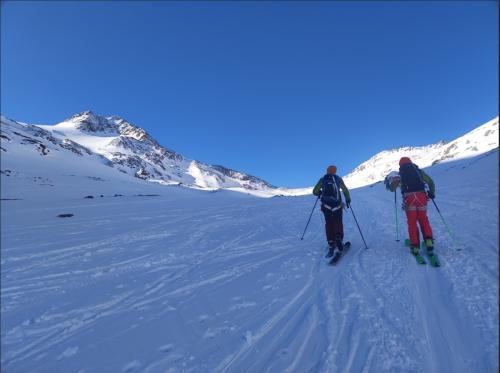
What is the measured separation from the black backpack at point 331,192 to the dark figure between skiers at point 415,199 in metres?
1.77

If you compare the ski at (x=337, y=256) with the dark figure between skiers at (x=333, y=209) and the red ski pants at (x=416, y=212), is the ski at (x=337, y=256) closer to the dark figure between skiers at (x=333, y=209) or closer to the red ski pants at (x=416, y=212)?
the dark figure between skiers at (x=333, y=209)

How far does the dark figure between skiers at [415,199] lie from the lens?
25.0 ft

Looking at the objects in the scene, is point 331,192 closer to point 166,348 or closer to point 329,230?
point 329,230

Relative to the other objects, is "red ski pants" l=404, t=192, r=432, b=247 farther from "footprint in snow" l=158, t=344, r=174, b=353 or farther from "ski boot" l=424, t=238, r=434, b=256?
"footprint in snow" l=158, t=344, r=174, b=353

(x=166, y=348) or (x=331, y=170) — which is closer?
(x=166, y=348)

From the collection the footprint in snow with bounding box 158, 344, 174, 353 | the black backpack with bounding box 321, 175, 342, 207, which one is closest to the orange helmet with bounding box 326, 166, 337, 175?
the black backpack with bounding box 321, 175, 342, 207

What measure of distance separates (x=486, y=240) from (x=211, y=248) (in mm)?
7828

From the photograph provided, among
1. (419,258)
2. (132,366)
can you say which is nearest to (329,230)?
(419,258)

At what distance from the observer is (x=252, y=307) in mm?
5621

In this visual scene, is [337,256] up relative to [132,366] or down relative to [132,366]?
up

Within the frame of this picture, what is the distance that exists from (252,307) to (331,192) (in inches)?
186

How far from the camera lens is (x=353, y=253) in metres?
8.64

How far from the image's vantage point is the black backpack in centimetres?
899

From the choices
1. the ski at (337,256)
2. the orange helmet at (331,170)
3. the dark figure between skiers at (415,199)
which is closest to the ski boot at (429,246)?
the dark figure between skiers at (415,199)
